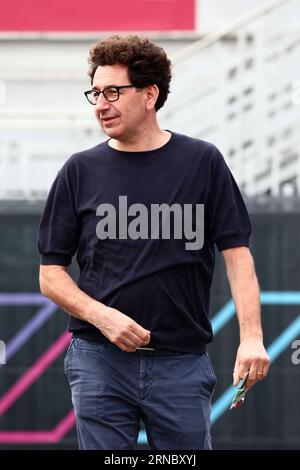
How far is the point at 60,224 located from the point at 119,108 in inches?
14.3

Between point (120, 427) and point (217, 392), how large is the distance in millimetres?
3816

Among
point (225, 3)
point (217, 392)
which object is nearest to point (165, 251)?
point (217, 392)

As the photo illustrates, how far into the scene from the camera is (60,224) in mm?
3145

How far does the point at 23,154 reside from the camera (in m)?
7.12

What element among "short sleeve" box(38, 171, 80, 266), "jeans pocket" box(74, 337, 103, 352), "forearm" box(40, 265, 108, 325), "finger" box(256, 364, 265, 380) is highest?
"short sleeve" box(38, 171, 80, 266)

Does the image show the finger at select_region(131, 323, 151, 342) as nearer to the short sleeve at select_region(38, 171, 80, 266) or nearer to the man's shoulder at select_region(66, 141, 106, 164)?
the short sleeve at select_region(38, 171, 80, 266)

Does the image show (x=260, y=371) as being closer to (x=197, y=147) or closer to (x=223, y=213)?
(x=223, y=213)

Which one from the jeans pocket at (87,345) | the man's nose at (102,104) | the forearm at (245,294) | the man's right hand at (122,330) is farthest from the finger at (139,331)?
the man's nose at (102,104)

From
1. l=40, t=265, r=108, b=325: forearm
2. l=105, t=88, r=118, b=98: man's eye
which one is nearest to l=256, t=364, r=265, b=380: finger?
l=40, t=265, r=108, b=325: forearm

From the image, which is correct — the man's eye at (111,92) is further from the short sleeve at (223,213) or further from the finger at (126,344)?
the finger at (126,344)

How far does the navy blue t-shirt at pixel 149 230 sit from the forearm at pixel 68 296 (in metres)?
0.03

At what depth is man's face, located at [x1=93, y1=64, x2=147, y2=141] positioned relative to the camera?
3.10 metres

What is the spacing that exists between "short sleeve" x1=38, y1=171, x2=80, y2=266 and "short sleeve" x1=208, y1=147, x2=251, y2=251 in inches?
15.1

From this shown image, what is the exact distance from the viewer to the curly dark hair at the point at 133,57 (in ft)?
10.2
